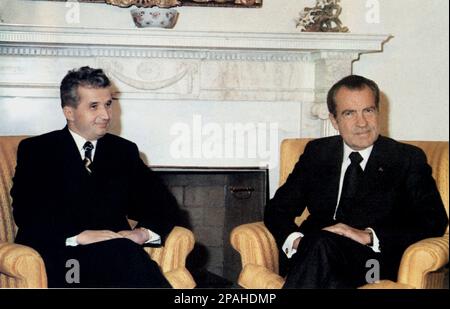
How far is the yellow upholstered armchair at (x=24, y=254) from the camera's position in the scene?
1.62 meters

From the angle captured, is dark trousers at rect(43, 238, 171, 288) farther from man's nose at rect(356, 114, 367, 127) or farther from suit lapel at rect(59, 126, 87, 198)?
man's nose at rect(356, 114, 367, 127)

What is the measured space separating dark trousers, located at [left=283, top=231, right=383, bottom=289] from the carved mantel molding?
0.98 m

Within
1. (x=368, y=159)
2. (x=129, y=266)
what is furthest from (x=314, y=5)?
(x=129, y=266)

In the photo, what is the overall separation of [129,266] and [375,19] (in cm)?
142

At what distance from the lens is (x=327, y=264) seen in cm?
160

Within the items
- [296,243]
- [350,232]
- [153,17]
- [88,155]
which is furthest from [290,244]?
[153,17]

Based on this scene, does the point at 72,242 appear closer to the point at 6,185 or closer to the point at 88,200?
the point at 88,200

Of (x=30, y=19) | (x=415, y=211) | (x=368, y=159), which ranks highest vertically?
(x=30, y=19)

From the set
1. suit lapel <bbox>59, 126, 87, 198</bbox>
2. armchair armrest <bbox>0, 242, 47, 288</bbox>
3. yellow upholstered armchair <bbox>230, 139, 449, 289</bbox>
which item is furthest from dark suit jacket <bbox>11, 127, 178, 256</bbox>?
yellow upholstered armchair <bbox>230, 139, 449, 289</bbox>

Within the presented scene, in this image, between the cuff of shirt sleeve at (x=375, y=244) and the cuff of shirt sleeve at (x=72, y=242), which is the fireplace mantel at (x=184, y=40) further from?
the cuff of shirt sleeve at (x=375, y=244)

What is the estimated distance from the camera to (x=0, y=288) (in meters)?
1.73

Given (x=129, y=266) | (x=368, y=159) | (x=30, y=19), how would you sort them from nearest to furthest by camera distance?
1. (x=129, y=266)
2. (x=368, y=159)
3. (x=30, y=19)

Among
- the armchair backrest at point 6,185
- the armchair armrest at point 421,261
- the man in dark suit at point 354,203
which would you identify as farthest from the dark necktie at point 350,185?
the armchair backrest at point 6,185
